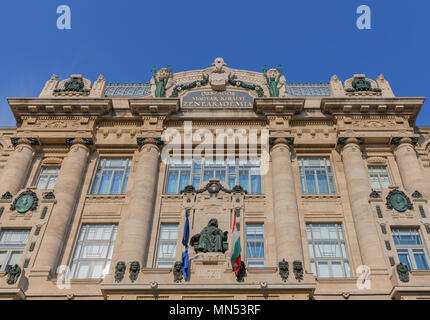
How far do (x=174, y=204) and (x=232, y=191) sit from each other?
10.4 ft

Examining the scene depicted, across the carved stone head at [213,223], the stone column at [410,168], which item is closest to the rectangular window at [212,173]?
the carved stone head at [213,223]

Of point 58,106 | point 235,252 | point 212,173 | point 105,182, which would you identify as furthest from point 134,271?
point 58,106

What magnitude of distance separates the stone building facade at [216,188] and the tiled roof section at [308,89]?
132mm

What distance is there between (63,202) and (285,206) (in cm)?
1131

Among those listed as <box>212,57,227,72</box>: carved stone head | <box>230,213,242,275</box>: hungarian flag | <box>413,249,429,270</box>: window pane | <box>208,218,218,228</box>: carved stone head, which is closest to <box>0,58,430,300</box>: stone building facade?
<box>413,249,429,270</box>: window pane

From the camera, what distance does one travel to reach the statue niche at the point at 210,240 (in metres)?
20.2

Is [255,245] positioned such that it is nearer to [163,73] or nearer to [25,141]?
[163,73]

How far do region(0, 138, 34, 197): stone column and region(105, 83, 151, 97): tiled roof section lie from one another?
670 cm

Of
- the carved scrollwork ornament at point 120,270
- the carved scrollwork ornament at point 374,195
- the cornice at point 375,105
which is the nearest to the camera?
the carved scrollwork ornament at point 120,270

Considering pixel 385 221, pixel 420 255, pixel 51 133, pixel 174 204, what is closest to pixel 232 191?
pixel 174 204

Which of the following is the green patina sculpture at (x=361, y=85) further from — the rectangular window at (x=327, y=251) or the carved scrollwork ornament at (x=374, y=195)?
the rectangular window at (x=327, y=251)

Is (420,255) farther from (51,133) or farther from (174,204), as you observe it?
(51,133)

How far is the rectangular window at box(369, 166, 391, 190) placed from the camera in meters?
24.8

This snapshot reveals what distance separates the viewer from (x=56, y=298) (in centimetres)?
1959
